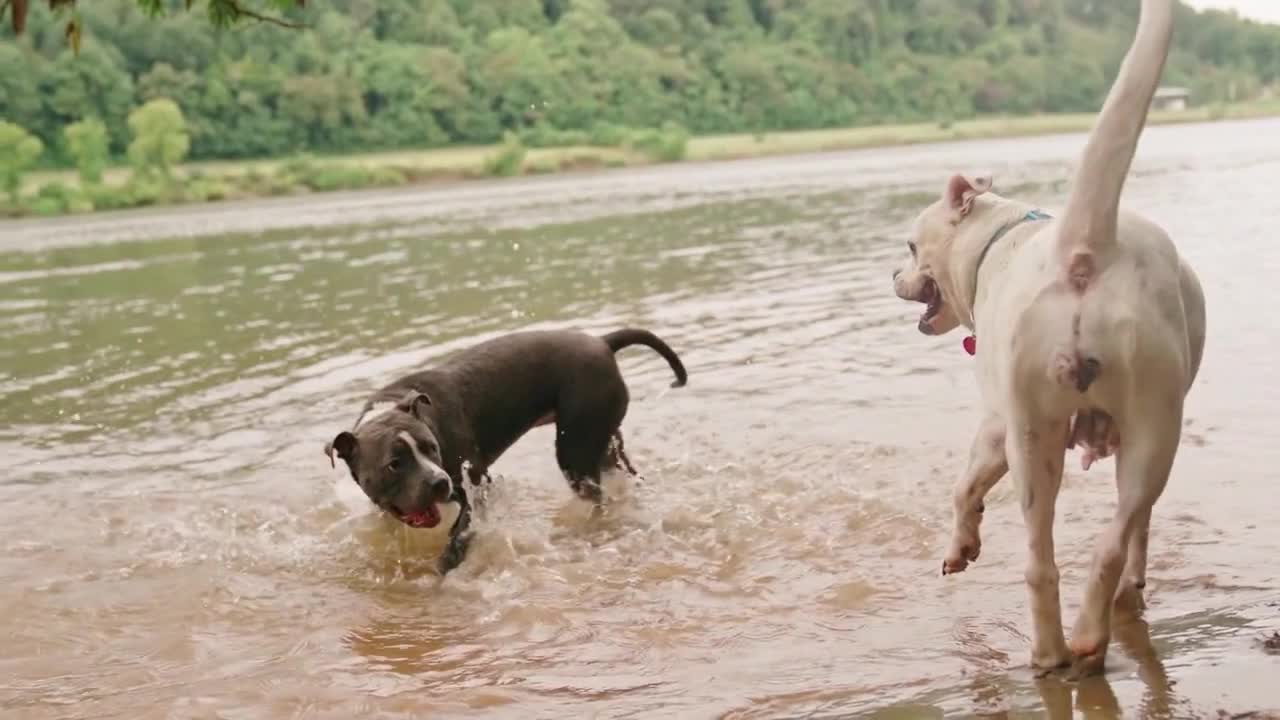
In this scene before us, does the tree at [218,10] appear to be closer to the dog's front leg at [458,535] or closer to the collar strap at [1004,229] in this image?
the collar strap at [1004,229]

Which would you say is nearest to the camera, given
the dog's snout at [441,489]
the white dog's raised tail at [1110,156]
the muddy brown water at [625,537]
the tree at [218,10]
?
the tree at [218,10]

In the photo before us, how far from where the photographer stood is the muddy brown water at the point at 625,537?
4.95 m

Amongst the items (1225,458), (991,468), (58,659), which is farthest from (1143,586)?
(58,659)

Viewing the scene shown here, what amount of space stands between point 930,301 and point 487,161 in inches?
2313

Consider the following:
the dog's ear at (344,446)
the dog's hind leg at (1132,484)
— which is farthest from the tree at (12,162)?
the dog's hind leg at (1132,484)

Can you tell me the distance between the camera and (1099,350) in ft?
12.9

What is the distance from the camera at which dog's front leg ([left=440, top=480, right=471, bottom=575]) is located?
6.69 meters

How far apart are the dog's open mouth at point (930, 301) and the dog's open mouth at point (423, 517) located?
8.41 feet

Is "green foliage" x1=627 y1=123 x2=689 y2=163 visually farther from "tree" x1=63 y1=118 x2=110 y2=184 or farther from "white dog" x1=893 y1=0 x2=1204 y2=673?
"white dog" x1=893 y1=0 x2=1204 y2=673

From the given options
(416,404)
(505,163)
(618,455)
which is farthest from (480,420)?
(505,163)

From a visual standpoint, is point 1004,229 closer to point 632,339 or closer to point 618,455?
point 632,339

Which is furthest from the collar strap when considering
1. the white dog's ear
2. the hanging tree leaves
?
the hanging tree leaves

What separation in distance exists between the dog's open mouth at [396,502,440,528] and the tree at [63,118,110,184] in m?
52.7

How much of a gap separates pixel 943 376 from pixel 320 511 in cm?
527
